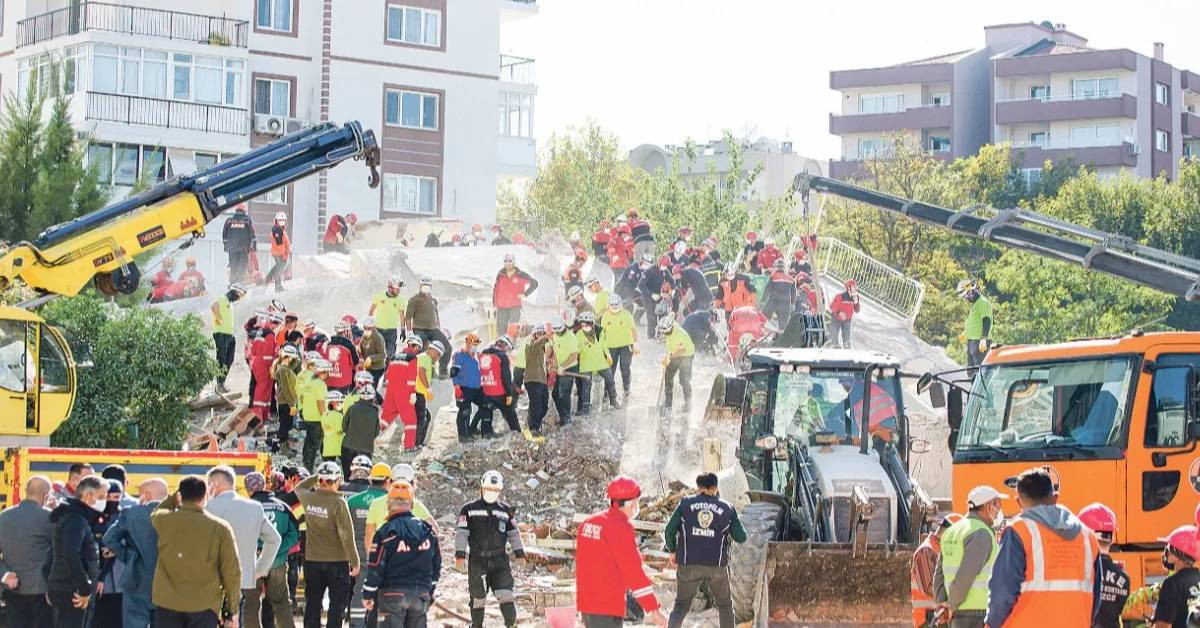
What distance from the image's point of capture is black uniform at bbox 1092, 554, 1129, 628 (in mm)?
10930

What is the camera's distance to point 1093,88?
78875 mm

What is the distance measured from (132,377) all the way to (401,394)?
369cm

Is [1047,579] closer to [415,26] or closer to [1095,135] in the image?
[415,26]

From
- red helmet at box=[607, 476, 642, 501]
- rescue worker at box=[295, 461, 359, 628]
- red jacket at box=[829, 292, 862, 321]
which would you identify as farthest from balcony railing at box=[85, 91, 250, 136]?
red helmet at box=[607, 476, 642, 501]

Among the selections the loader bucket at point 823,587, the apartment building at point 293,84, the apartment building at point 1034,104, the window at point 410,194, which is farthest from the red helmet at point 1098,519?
the apartment building at point 1034,104

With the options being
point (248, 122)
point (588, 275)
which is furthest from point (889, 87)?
point (588, 275)

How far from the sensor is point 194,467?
641 inches

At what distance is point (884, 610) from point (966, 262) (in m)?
50.3

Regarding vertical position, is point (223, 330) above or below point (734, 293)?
below

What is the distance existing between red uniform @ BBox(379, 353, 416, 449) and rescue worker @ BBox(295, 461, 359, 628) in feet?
30.1

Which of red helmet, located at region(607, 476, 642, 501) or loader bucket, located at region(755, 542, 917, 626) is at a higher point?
red helmet, located at region(607, 476, 642, 501)

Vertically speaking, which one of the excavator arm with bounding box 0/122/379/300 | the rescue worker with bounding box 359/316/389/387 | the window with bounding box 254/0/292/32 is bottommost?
the rescue worker with bounding box 359/316/389/387

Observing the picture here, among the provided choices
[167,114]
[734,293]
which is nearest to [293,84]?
[167,114]

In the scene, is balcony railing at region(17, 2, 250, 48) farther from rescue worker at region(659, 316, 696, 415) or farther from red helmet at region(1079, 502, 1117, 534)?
red helmet at region(1079, 502, 1117, 534)
